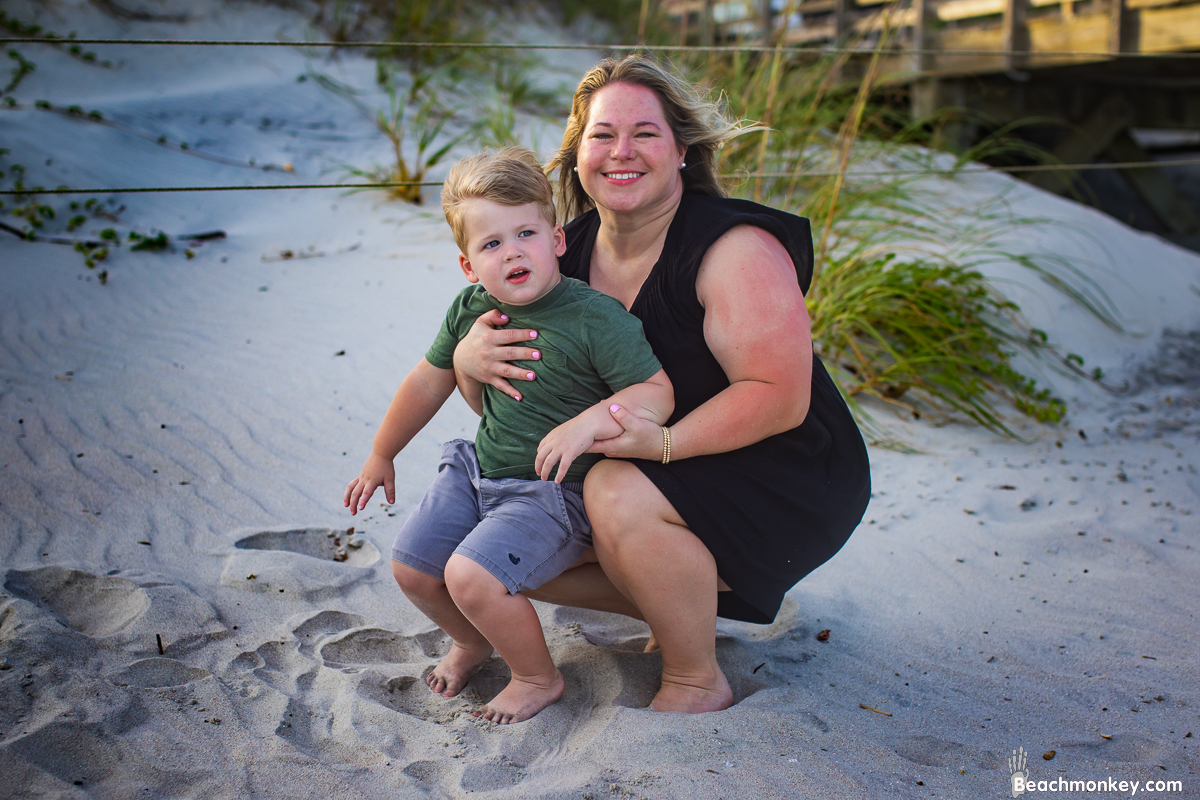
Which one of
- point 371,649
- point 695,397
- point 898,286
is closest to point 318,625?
point 371,649

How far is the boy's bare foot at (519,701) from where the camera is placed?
1821mm

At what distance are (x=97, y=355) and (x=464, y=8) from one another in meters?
5.98

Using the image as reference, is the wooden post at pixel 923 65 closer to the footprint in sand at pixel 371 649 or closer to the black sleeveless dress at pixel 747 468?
the black sleeveless dress at pixel 747 468

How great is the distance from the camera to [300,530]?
272cm

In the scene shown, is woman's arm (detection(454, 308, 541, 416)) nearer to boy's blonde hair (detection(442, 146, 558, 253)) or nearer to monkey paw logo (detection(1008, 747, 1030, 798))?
boy's blonde hair (detection(442, 146, 558, 253))

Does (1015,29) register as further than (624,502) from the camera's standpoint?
Yes

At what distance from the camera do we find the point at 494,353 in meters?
1.91

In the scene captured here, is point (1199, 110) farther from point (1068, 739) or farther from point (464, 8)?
point (1068, 739)

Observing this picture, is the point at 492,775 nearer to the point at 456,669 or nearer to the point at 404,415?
the point at 456,669

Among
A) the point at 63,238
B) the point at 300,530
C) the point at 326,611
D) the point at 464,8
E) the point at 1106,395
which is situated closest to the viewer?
the point at 326,611

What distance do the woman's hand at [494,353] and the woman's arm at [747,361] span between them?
0.90 feet

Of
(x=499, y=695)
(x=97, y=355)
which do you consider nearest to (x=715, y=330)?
(x=499, y=695)

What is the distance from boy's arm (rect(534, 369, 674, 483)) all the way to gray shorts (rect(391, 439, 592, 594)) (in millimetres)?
122

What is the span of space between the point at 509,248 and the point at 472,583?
70 cm
